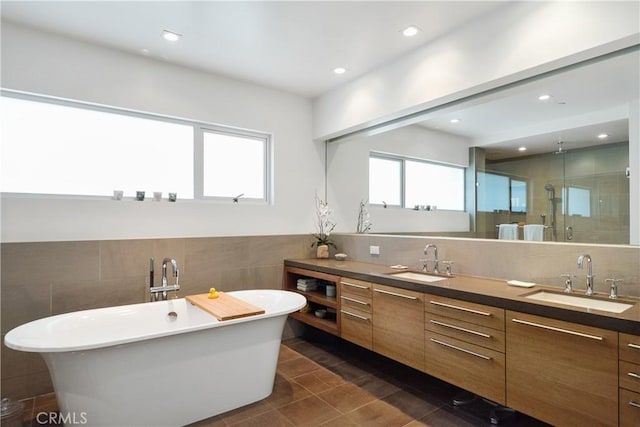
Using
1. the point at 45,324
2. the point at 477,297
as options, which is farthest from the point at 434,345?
the point at 45,324

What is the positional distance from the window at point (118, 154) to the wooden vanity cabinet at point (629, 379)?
10.5ft

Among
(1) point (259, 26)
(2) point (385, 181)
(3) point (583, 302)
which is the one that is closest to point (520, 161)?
(3) point (583, 302)

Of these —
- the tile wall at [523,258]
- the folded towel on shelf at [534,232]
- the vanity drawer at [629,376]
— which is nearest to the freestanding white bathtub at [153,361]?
the tile wall at [523,258]

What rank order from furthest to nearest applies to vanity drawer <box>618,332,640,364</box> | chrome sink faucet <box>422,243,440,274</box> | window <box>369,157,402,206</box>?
window <box>369,157,402,206</box>
chrome sink faucet <box>422,243,440,274</box>
vanity drawer <box>618,332,640,364</box>

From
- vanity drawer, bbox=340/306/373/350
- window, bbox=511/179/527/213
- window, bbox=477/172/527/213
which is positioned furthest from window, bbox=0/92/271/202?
window, bbox=511/179/527/213

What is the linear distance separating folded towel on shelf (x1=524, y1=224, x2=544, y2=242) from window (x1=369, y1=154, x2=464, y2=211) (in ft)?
2.07

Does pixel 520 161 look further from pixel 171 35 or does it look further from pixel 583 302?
pixel 171 35

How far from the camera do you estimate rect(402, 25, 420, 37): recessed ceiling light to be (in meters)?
2.56

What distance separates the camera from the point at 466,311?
2.15 m

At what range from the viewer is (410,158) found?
11.7 ft

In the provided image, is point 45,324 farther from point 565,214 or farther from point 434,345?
point 565,214

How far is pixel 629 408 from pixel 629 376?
14cm

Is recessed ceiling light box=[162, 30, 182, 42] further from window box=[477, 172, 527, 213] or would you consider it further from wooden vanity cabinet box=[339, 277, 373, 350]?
window box=[477, 172, 527, 213]

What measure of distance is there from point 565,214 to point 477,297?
3.24 ft
